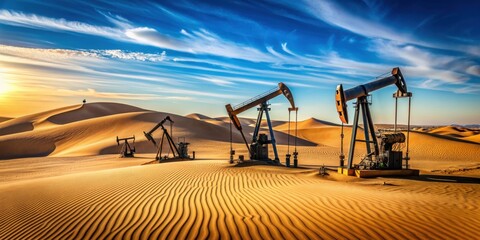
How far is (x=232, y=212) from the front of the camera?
7.15 meters

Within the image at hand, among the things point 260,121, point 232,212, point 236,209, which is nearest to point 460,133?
point 260,121

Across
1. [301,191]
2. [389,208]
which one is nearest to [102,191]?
[301,191]

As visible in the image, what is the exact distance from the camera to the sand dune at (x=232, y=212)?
5941 mm

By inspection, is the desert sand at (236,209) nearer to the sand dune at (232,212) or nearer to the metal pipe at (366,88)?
the sand dune at (232,212)

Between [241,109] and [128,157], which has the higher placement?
[241,109]

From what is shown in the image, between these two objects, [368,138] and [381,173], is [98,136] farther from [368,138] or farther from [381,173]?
[381,173]

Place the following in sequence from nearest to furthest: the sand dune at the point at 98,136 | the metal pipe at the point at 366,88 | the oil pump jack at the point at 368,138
Result: the oil pump jack at the point at 368,138, the metal pipe at the point at 366,88, the sand dune at the point at 98,136

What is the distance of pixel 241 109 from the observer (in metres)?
22.0

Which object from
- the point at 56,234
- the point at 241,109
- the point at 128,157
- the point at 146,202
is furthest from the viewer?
the point at 128,157

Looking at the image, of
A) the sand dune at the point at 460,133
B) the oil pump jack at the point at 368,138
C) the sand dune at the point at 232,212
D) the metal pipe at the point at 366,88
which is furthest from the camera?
the sand dune at the point at 460,133

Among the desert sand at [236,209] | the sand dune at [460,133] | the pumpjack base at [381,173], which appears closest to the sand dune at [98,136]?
the pumpjack base at [381,173]

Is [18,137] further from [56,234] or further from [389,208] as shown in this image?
[389,208]

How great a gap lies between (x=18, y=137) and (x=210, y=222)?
2200 inches

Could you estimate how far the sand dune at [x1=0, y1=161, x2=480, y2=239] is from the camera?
19.5 ft
